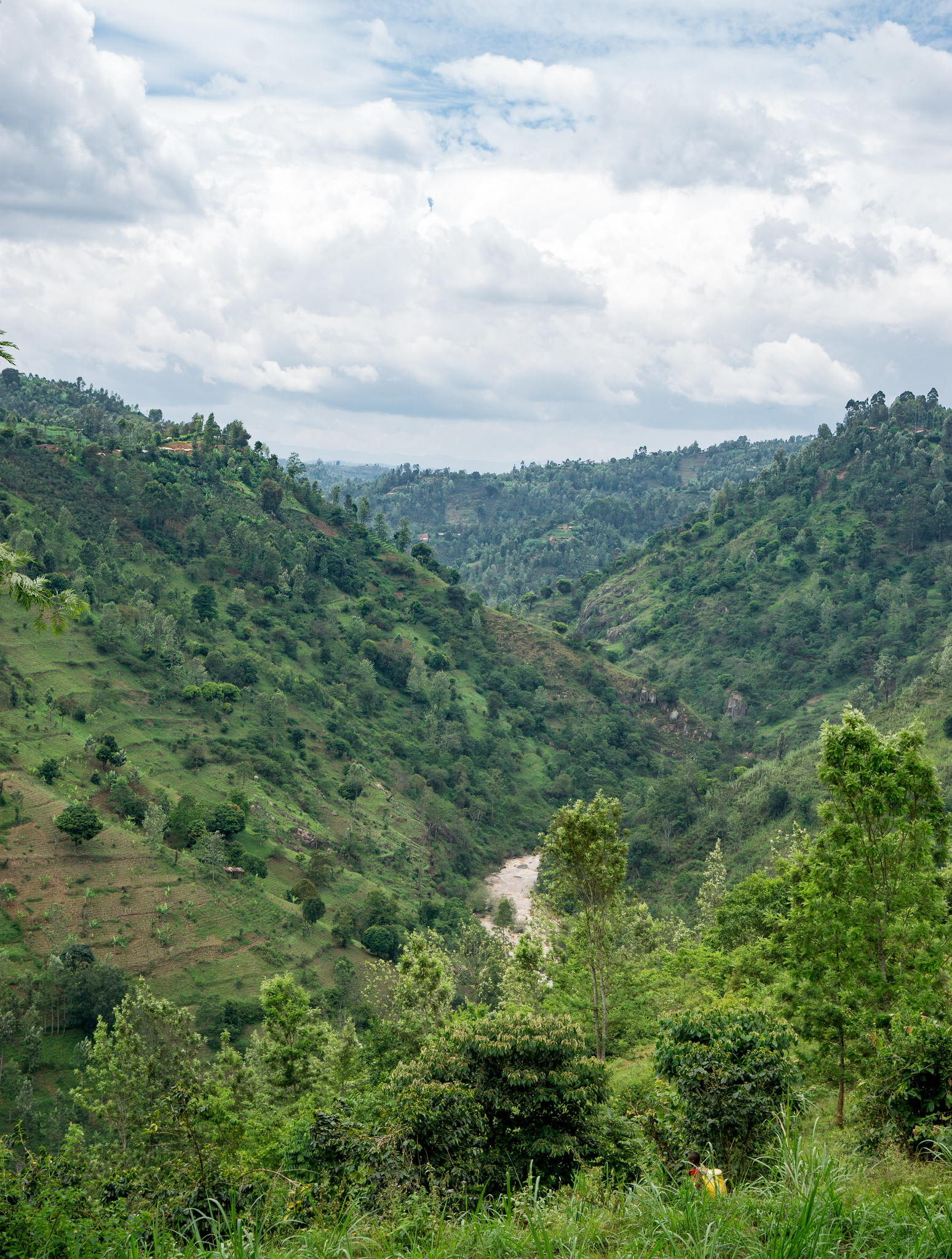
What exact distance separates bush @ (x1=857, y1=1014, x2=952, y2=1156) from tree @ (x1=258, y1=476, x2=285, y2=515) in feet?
336

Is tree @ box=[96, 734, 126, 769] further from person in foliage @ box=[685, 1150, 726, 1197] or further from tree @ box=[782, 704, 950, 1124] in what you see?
person in foliage @ box=[685, 1150, 726, 1197]

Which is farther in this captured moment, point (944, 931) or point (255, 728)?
point (255, 728)

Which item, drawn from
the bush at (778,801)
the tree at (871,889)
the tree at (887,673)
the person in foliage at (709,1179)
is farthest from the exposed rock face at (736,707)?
the person in foliage at (709,1179)

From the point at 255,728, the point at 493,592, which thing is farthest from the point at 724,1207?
the point at 493,592

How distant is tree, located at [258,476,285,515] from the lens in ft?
350

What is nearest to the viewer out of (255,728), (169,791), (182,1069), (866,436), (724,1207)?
(724,1207)

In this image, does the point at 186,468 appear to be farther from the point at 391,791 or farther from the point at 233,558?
the point at 391,791

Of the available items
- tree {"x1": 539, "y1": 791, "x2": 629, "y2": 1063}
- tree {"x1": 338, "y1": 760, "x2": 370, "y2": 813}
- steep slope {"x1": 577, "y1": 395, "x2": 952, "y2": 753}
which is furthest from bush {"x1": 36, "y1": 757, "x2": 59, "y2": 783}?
steep slope {"x1": 577, "y1": 395, "x2": 952, "y2": 753}

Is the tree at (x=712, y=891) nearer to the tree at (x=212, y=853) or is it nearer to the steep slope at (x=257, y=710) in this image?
the steep slope at (x=257, y=710)

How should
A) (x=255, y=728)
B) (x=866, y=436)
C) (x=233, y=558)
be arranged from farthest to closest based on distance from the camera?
(x=866, y=436) < (x=233, y=558) < (x=255, y=728)

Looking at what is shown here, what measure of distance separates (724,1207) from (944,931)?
10.8 m

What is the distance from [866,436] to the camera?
140m

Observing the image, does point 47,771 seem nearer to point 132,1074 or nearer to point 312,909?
point 312,909

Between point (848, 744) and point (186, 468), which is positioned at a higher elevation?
point (186, 468)
